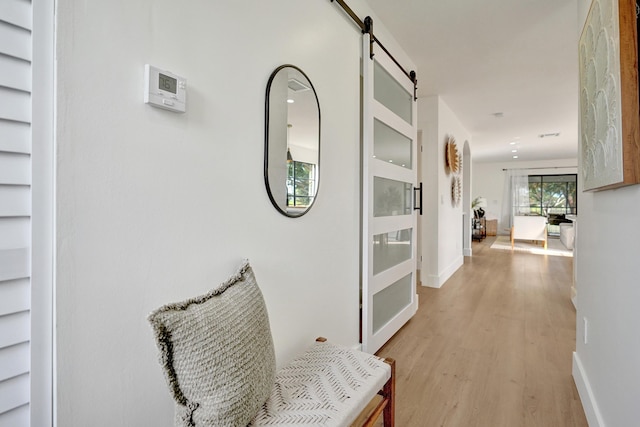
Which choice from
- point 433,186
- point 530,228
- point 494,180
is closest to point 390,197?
point 433,186

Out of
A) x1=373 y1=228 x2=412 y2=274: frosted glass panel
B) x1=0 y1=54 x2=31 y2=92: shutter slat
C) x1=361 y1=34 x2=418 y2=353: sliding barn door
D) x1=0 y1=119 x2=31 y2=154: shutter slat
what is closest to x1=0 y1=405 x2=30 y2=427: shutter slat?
x1=0 y1=119 x2=31 y2=154: shutter slat

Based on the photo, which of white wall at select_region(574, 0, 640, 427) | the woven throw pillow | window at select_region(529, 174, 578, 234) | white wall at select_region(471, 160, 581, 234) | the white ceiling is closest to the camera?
the woven throw pillow

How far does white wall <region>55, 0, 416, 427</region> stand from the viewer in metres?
0.79

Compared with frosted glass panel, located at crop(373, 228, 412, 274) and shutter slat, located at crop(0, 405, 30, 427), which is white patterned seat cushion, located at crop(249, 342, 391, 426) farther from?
frosted glass panel, located at crop(373, 228, 412, 274)

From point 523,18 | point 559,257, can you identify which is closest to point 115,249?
point 523,18

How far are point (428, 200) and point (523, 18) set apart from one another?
224 cm

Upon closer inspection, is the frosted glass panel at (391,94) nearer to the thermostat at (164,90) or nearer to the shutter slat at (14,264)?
the thermostat at (164,90)

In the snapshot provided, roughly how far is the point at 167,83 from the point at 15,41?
0.34 meters

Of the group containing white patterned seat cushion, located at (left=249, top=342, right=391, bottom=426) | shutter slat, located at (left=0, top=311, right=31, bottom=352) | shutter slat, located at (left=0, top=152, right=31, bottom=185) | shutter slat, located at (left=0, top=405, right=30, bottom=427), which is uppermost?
shutter slat, located at (left=0, top=152, right=31, bottom=185)

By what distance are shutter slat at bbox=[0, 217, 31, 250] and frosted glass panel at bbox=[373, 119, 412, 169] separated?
6.19ft

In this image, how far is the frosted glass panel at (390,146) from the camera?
2283 millimetres

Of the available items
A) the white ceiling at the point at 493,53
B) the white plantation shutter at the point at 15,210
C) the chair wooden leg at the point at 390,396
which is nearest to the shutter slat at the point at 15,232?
the white plantation shutter at the point at 15,210

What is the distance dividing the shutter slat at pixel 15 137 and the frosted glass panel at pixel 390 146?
1.85 metres

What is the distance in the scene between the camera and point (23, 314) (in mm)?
730
